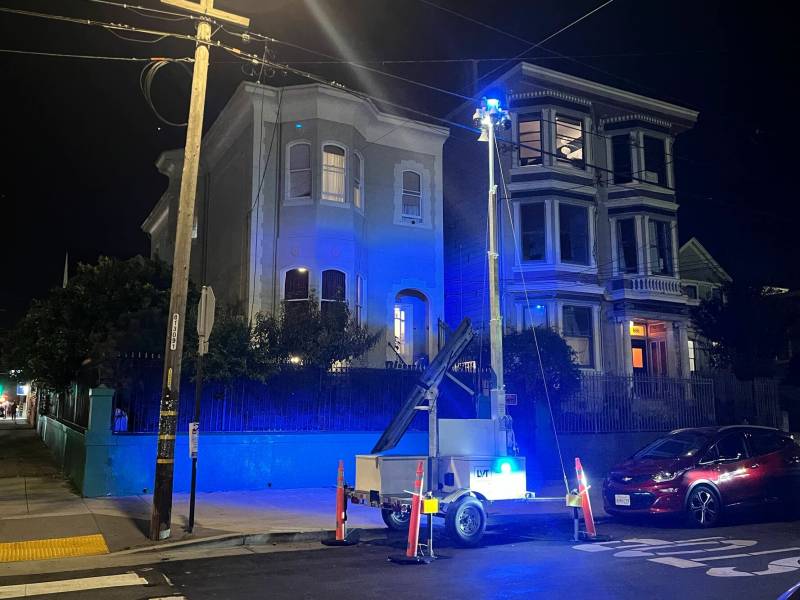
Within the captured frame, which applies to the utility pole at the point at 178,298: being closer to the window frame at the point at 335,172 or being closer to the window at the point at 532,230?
the window frame at the point at 335,172

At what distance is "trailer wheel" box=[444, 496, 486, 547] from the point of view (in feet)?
30.1

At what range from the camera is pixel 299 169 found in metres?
20.0

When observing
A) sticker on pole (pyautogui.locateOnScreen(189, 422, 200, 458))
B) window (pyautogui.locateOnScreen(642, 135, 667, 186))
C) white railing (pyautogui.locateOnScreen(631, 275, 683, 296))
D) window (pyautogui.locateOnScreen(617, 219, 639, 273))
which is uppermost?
window (pyautogui.locateOnScreen(642, 135, 667, 186))

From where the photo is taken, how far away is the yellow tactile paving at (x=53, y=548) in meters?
8.55

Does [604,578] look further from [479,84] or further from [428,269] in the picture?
[479,84]

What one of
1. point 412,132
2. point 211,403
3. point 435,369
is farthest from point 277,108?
point 435,369

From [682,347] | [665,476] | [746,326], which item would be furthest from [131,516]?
[746,326]

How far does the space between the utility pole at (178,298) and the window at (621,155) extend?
17915mm

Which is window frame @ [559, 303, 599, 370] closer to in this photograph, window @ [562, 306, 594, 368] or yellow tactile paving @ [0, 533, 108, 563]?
window @ [562, 306, 594, 368]

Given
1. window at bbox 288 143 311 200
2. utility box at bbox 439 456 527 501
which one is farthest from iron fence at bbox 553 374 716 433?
window at bbox 288 143 311 200

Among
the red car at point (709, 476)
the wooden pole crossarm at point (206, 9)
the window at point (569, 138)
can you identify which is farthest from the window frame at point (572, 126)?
the wooden pole crossarm at point (206, 9)

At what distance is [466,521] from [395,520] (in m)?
1.33

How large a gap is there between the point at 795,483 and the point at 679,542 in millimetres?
3571

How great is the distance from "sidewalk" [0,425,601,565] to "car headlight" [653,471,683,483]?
5.76 feet
